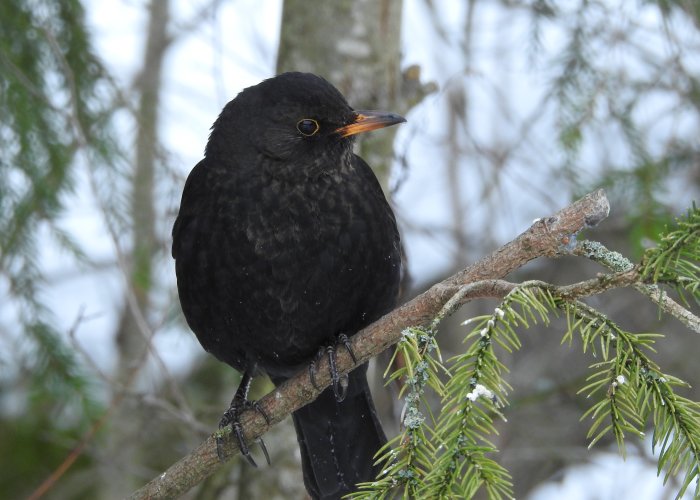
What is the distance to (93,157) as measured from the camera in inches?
151

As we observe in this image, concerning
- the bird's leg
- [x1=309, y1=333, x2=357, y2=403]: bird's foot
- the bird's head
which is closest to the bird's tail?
the bird's leg

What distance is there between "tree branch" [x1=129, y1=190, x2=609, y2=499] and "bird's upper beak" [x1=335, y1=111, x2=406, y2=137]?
80 centimetres

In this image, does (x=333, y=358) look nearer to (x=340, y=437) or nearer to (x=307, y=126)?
(x=340, y=437)

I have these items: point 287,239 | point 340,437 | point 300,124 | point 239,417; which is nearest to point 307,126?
point 300,124

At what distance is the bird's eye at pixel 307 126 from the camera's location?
312cm

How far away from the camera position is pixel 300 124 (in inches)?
123

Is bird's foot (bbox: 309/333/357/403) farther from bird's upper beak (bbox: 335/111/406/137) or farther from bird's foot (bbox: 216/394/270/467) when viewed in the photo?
bird's upper beak (bbox: 335/111/406/137)

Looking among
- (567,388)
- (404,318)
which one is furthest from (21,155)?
(567,388)

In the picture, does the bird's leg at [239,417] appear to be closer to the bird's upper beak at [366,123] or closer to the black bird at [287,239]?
the black bird at [287,239]

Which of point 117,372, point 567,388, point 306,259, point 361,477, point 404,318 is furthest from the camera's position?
point 117,372

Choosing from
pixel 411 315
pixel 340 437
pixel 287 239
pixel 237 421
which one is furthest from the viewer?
pixel 340 437

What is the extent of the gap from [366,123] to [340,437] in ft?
3.83

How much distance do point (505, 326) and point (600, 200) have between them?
0.35m

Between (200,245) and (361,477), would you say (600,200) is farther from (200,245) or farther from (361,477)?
(361,477)
